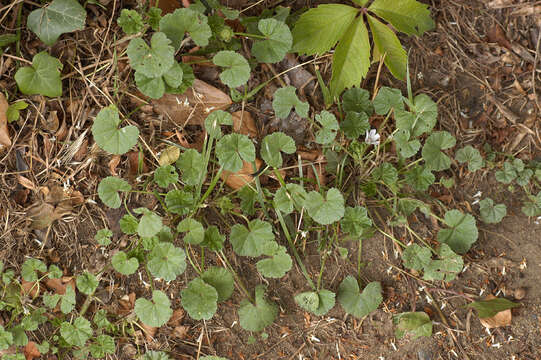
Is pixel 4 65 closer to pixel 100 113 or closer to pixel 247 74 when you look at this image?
pixel 100 113

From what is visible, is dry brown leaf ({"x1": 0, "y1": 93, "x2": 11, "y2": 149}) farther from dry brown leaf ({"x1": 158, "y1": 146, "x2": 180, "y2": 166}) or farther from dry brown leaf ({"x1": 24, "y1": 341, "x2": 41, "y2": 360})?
dry brown leaf ({"x1": 24, "y1": 341, "x2": 41, "y2": 360})

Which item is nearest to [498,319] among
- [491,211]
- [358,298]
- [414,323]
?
[414,323]

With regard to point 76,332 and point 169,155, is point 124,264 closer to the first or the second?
point 76,332

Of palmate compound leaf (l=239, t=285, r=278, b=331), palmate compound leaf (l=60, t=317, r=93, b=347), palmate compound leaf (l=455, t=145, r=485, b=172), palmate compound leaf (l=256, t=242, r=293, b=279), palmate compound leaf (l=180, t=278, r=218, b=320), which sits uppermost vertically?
palmate compound leaf (l=455, t=145, r=485, b=172)

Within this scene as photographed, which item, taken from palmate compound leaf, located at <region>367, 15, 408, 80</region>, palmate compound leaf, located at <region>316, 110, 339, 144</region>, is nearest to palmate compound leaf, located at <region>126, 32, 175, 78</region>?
palmate compound leaf, located at <region>316, 110, 339, 144</region>

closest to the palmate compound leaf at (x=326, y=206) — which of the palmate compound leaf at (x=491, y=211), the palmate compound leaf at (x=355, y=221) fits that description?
the palmate compound leaf at (x=355, y=221)

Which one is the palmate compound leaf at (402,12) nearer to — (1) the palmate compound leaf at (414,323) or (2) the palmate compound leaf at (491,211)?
(2) the palmate compound leaf at (491,211)
